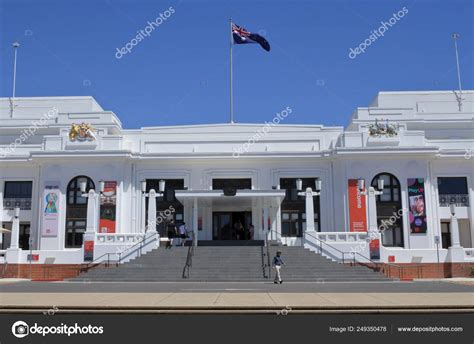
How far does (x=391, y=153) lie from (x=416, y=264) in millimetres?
7863

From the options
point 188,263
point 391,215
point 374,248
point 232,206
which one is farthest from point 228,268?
point 391,215

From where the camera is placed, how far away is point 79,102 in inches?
1777

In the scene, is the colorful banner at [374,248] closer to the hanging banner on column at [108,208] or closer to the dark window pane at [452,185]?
the dark window pane at [452,185]

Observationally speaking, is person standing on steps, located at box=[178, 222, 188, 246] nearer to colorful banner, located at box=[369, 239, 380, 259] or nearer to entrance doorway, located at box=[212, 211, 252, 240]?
entrance doorway, located at box=[212, 211, 252, 240]

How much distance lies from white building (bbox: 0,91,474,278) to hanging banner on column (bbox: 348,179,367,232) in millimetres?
63

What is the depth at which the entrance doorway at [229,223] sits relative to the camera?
36.7 meters

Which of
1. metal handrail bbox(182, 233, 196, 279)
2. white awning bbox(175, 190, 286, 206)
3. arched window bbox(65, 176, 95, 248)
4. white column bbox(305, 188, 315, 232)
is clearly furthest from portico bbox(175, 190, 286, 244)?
arched window bbox(65, 176, 95, 248)

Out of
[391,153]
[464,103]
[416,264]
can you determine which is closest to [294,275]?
[416,264]

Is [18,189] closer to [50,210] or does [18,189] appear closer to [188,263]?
[50,210]

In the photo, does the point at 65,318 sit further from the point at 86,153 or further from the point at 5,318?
the point at 86,153

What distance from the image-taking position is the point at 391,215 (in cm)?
3438

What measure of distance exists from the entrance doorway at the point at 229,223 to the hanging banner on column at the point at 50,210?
10.1 metres

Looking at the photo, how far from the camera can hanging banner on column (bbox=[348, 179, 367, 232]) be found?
34.0 m

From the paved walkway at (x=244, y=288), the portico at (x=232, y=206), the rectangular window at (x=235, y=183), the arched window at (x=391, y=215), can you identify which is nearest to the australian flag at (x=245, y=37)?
the rectangular window at (x=235, y=183)
